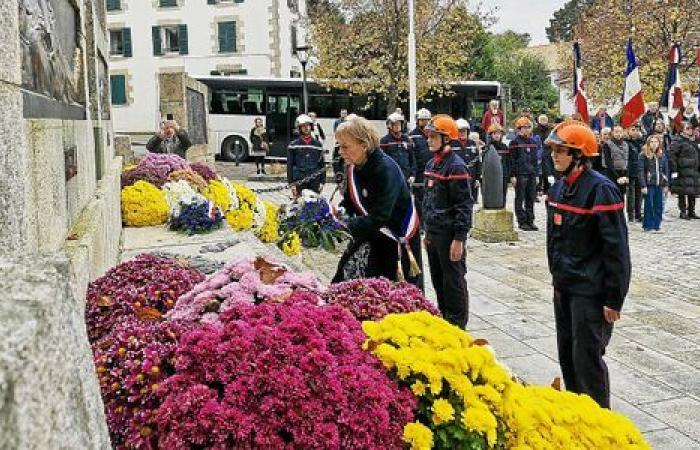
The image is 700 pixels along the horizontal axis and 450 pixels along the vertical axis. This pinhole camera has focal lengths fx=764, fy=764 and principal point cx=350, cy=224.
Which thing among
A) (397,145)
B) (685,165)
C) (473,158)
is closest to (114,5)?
(473,158)

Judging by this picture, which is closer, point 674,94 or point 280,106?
point 674,94

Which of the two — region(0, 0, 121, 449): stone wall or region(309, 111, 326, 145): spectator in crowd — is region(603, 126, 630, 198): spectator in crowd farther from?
region(0, 0, 121, 449): stone wall

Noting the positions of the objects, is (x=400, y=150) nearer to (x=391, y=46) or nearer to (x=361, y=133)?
(x=361, y=133)

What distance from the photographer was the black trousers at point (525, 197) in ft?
47.2

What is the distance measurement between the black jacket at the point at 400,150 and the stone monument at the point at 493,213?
4.26 ft

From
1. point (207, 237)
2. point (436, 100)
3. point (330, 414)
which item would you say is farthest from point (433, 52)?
point (330, 414)

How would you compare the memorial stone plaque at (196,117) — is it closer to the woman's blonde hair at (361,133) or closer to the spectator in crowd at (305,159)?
the spectator in crowd at (305,159)

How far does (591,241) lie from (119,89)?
42.0 metres

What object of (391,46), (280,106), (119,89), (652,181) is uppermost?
(391,46)

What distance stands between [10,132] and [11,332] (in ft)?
5.17

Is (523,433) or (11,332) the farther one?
(523,433)

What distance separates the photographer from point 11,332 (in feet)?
2.92

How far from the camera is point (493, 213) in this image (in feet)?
42.0

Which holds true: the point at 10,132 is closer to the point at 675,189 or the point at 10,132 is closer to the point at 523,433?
the point at 523,433
